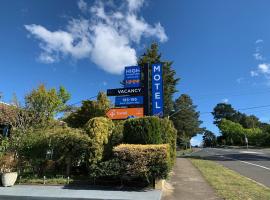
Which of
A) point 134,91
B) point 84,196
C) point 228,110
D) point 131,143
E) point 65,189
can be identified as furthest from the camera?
point 228,110

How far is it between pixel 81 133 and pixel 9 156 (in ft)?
10.2

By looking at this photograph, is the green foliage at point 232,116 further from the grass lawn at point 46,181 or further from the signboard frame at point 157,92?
the grass lawn at point 46,181

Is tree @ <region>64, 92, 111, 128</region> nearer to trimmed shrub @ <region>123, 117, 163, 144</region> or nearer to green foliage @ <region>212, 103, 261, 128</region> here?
trimmed shrub @ <region>123, 117, 163, 144</region>

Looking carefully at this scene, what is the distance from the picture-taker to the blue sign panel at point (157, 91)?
661 inches

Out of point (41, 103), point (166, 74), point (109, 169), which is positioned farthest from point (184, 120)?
point (109, 169)

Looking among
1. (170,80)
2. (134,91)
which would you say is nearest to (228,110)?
(170,80)

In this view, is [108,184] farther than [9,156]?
No

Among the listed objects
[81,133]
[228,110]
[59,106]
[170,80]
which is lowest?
[81,133]

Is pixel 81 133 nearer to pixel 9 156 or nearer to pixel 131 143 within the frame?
pixel 131 143

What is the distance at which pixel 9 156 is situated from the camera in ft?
42.0

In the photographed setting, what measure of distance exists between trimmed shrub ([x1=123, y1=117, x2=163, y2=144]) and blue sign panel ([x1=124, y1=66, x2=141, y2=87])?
643 cm

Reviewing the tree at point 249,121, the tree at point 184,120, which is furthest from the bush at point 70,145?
the tree at point 249,121

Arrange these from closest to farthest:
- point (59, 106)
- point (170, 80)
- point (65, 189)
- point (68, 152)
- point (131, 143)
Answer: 1. point (65, 189)
2. point (131, 143)
3. point (68, 152)
4. point (59, 106)
5. point (170, 80)

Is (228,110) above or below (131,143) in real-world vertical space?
above
